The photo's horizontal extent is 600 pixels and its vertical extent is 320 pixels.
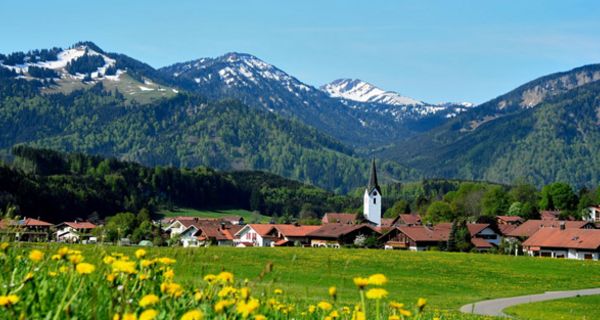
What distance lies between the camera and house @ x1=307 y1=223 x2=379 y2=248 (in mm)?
112250

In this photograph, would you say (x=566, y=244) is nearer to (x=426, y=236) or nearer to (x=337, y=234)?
(x=426, y=236)

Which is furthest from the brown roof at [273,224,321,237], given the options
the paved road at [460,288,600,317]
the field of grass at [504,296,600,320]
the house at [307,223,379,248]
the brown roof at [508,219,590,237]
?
the field of grass at [504,296,600,320]

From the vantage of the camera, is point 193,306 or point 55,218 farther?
point 55,218

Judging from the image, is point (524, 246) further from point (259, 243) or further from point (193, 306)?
point (193, 306)

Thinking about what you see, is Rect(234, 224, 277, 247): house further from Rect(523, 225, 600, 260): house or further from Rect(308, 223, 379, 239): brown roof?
Rect(523, 225, 600, 260): house

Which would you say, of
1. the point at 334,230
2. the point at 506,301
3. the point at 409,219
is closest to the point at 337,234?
the point at 334,230

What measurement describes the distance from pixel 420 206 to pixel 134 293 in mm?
173573

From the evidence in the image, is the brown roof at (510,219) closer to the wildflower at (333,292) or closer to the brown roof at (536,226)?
the brown roof at (536,226)

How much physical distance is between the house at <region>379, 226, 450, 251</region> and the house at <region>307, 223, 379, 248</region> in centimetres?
413

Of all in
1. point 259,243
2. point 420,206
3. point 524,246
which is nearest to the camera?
point 524,246

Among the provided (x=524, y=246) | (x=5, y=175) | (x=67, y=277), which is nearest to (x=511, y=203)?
(x=524, y=246)

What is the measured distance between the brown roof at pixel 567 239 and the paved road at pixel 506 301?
44563 mm

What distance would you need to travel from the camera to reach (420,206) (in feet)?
580

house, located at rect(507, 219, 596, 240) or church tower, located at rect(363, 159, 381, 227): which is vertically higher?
church tower, located at rect(363, 159, 381, 227)
